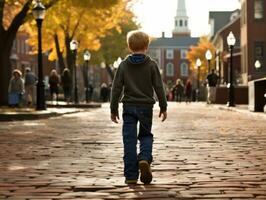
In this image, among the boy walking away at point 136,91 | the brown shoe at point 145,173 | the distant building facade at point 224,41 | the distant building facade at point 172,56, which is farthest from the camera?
the distant building facade at point 172,56

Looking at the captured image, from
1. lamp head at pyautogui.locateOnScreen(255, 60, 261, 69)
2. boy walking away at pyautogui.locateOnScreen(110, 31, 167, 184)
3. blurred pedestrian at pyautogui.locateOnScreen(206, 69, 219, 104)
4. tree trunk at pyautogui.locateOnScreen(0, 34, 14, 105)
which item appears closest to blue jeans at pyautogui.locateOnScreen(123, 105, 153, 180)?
boy walking away at pyautogui.locateOnScreen(110, 31, 167, 184)

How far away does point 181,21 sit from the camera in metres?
180

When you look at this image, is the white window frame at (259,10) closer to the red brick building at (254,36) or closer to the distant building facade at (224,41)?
the red brick building at (254,36)

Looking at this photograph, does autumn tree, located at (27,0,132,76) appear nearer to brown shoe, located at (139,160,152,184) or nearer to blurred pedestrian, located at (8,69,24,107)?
blurred pedestrian, located at (8,69,24,107)

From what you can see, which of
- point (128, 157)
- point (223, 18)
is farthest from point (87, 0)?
point (223, 18)

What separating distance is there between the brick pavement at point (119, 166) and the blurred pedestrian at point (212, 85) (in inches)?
961

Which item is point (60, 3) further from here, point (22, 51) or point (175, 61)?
point (175, 61)

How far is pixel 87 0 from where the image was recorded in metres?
29.0

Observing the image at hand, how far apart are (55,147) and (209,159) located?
3049 mm

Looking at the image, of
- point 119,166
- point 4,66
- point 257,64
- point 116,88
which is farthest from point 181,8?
point 116,88

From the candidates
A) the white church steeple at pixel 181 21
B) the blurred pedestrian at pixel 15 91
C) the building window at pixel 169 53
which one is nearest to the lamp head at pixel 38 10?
the blurred pedestrian at pixel 15 91

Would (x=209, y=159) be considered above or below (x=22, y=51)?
below

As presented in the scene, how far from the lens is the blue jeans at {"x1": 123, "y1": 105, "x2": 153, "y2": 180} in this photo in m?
7.12

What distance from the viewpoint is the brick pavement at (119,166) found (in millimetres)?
6369
